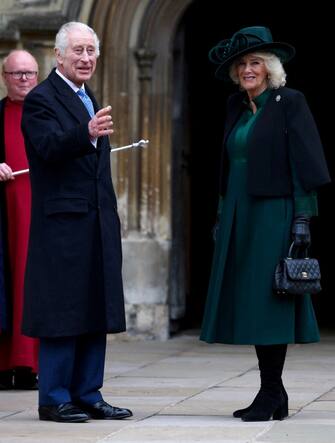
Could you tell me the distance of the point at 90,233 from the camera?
681 centimetres

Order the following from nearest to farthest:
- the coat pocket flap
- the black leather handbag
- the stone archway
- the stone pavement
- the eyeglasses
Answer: the stone pavement → the black leather handbag → the coat pocket flap → the eyeglasses → the stone archway

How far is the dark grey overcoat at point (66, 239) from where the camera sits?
22.2ft

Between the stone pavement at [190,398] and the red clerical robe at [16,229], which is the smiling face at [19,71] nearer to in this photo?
the red clerical robe at [16,229]

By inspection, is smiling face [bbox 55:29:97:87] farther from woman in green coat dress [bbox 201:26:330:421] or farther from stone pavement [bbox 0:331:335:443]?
stone pavement [bbox 0:331:335:443]

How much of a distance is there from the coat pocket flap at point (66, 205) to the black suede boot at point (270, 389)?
3.08 ft

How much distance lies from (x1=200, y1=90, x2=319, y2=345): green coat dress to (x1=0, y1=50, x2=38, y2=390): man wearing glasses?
5.92 ft

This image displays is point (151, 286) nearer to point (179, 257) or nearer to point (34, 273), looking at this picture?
point (179, 257)

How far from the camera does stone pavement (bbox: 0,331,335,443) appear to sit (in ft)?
20.4

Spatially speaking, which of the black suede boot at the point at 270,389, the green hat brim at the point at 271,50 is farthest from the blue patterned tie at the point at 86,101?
the black suede boot at the point at 270,389

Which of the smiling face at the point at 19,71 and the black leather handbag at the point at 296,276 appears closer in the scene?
the black leather handbag at the point at 296,276

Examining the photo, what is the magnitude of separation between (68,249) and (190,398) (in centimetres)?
128

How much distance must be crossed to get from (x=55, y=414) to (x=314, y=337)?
1122 mm

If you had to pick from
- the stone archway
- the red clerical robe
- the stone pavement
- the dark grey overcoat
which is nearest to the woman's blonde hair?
the dark grey overcoat

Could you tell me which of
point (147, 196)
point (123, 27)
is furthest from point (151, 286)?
point (123, 27)
